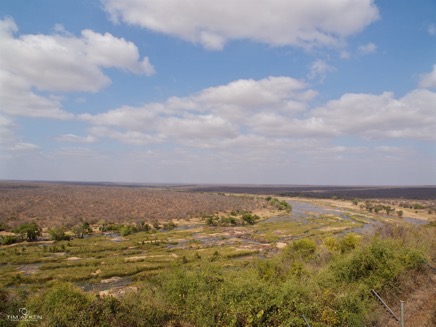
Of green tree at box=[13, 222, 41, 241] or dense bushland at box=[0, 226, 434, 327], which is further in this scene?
green tree at box=[13, 222, 41, 241]

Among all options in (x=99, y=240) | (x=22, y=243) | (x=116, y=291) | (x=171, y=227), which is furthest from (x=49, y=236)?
(x=116, y=291)

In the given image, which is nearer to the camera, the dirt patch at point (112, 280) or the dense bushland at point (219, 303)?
the dense bushland at point (219, 303)

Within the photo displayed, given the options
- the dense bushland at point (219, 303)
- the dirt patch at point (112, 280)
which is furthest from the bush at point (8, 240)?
the dense bushland at point (219, 303)

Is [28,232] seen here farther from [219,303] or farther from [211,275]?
[219,303]

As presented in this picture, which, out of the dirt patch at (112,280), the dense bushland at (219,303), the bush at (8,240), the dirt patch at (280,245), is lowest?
the dirt patch at (112,280)

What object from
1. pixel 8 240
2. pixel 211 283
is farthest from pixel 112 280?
pixel 8 240

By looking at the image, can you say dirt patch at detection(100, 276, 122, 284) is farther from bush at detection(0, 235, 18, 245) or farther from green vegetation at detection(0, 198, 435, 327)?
bush at detection(0, 235, 18, 245)

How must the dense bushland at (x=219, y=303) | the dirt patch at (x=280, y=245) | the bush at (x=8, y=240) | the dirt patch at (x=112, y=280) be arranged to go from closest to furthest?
the dense bushland at (x=219, y=303), the dirt patch at (x=112, y=280), the bush at (x=8, y=240), the dirt patch at (x=280, y=245)

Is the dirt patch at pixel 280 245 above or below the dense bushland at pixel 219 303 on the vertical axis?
below

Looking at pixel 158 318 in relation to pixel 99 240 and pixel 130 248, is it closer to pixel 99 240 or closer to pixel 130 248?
pixel 130 248

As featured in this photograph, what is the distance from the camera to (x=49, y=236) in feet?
176

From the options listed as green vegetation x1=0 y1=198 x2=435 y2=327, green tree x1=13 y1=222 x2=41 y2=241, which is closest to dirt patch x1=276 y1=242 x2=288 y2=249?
green vegetation x1=0 y1=198 x2=435 y2=327

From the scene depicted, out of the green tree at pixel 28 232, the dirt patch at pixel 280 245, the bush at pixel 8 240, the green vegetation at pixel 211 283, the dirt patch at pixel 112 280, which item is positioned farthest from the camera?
the green tree at pixel 28 232

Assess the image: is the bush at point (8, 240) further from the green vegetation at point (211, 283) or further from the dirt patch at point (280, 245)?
the dirt patch at point (280, 245)
